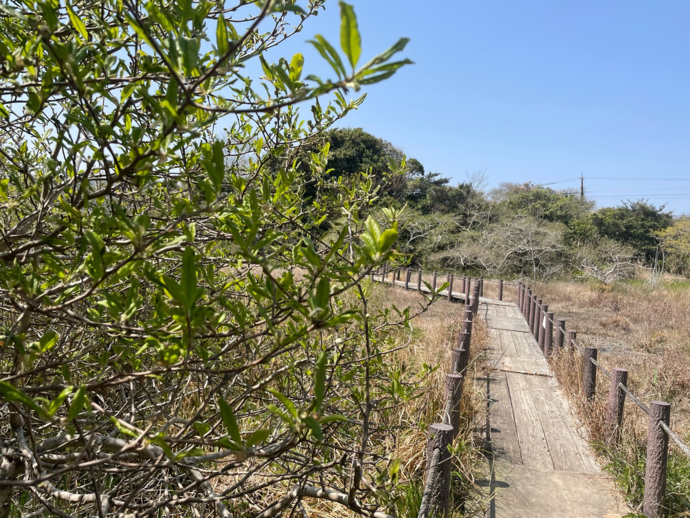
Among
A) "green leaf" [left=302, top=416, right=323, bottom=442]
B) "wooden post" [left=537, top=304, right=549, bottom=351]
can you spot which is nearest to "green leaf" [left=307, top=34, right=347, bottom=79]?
"green leaf" [left=302, top=416, right=323, bottom=442]

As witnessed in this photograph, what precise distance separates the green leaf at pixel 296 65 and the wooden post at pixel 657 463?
2.79 metres

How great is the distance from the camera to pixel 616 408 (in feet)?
12.0

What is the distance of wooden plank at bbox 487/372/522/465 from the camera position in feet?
11.9

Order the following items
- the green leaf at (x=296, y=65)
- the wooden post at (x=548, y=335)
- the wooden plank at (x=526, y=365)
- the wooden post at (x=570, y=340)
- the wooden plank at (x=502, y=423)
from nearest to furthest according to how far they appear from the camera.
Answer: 1. the green leaf at (x=296, y=65)
2. the wooden plank at (x=502, y=423)
3. the wooden post at (x=570, y=340)
4. the wooden plank at (x=526, y=365)
5. the wooden post at (x=548, y=335)

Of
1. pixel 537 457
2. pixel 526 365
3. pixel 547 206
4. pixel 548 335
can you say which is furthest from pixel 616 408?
pixel 547 206

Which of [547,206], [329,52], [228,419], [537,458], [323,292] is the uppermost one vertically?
[547,206]

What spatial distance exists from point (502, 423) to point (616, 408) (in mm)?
909

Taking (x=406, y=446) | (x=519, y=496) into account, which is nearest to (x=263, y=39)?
(x=406, y=446)

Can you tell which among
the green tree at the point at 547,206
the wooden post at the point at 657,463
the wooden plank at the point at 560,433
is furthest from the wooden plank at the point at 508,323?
the green tree at the point at 547,206

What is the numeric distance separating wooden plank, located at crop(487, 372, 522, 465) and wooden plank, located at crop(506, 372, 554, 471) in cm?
4

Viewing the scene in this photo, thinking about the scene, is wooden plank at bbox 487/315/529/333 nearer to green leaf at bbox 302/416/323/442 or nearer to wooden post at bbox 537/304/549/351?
wooden post at bbox 537/304/549/351

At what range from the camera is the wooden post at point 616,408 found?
3604 millimetres

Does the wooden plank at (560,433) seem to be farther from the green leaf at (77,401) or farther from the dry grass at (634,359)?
the green leaf at (77,401)

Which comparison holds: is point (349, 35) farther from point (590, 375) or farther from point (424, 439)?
point (590, 375)
